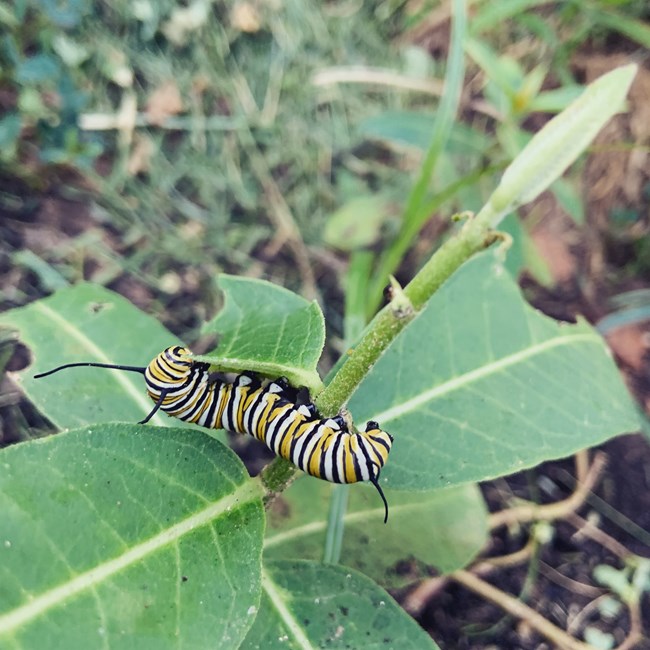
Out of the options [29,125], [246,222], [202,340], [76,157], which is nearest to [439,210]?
[246,222]

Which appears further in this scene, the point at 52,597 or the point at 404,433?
the point at 404,433

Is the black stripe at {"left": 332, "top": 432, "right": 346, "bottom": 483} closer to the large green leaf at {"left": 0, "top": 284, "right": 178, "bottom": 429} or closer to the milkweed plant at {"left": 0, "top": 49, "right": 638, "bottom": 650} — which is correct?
the milkweed plant at {"left": 0, "top": 49, "right": 638, "bottom": 650}

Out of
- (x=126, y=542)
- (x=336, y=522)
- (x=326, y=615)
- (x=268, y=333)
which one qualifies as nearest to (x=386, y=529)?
(x=336, y=522)

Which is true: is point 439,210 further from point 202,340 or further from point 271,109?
point 202,340

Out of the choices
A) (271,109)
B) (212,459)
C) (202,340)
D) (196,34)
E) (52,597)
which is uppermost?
(196,34)

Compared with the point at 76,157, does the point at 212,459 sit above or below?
below

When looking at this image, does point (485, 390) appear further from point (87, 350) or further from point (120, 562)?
point (87, 350)

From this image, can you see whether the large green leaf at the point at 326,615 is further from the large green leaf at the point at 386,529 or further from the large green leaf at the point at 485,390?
the large green leaf at the point at 386,529
